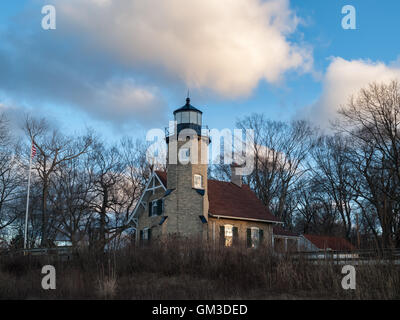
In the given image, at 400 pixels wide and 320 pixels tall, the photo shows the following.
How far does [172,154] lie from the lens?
→ 27.8 m

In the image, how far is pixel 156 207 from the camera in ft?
93.9

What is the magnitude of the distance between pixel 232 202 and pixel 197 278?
15.7 metres

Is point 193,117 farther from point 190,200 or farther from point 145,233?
point 145,233

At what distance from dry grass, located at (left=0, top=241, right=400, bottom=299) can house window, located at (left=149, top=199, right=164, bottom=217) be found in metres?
11.1

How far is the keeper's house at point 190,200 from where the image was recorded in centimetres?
2658

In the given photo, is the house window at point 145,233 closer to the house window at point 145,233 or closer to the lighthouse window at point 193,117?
the house window at point 145,233

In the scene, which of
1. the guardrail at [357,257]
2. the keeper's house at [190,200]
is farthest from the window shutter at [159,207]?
the guardrail at [357,257]

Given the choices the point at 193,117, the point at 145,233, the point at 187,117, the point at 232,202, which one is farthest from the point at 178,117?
the point at 145,233

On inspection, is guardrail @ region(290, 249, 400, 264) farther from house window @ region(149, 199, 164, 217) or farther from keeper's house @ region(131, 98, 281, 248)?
house window @ region(149, 199, 164, 217)

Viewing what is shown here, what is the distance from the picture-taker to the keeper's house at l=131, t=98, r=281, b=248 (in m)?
26.6

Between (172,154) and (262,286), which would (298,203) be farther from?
(262,286)
